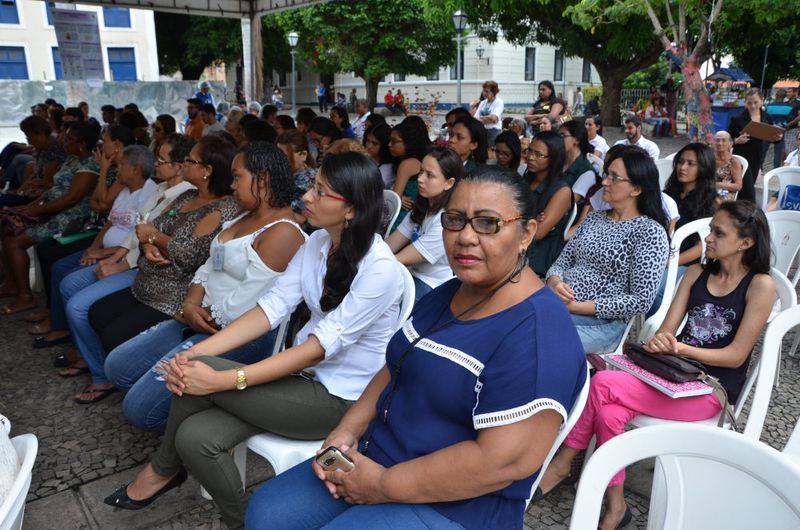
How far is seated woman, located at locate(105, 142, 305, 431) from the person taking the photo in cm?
261

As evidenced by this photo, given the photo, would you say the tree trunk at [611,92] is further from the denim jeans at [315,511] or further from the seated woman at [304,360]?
the denim jeans at [315,511]

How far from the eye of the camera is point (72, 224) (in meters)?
4.43

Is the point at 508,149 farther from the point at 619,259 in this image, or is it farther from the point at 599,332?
the point at 599,332

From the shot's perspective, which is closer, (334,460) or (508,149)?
(334,460)

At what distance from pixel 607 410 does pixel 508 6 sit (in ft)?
38.2

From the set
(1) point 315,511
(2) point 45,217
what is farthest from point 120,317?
Result: (2) point 45,217

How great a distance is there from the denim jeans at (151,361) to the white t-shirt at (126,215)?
4.18 ft

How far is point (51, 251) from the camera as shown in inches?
176

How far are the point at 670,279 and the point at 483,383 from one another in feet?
7.05

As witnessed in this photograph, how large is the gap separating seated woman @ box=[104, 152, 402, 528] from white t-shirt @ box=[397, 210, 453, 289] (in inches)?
37.4

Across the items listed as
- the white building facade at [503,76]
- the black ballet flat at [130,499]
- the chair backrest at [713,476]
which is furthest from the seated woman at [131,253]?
the white building facade at [503,76]

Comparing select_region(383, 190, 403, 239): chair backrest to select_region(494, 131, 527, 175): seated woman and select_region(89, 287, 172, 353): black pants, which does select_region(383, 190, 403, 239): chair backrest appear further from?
select_region(89, 287, 172, 353): black pants

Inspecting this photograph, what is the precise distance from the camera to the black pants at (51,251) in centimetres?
436

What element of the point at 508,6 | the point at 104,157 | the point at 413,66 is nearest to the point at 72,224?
the point at 104,157
